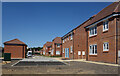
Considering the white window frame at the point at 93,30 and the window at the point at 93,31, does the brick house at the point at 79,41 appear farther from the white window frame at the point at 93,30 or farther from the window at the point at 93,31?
the window at the point at 93,31

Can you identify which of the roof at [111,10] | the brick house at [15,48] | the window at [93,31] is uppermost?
the roof at [111,10]

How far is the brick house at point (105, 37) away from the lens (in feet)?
60.5

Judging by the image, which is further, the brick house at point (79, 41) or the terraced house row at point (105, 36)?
the brick house at point (79, 41)

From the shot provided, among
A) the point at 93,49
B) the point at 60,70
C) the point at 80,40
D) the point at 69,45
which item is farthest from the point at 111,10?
the point at 69,45

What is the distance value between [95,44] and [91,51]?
182cm

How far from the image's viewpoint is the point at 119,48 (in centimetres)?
1814

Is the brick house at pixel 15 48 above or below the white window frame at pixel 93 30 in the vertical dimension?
below

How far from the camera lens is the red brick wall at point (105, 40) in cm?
1883

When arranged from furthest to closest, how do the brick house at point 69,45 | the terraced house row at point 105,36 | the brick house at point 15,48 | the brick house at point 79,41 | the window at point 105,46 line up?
the brick house at point 15,48
the brick house at point 69,45
the brick house at point 79,41
the window at point 105,46
the terraced house row at point 105,36

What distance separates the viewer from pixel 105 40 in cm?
2069

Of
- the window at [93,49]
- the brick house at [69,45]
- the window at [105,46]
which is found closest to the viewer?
the window at [105,46]

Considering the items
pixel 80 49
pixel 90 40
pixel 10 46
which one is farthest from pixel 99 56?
pixel 10 46

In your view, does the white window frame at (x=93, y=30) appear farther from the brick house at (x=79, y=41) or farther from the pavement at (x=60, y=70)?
the pavement at (x=60, y=70)

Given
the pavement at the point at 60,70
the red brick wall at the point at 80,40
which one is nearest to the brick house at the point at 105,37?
the pavement at the point at 60,70
